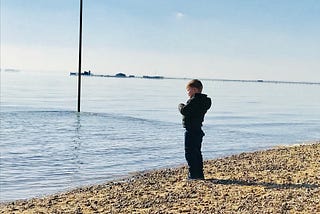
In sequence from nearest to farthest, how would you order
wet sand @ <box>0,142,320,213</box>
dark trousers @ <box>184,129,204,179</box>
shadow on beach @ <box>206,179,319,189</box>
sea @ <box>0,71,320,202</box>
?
wet sand @ <box>0,142,320,213</box> < shadow on beach @ <box>206,179,319,189</box> < dark trousers @ <box>184,129,204,179</box> < sea @ <box>0,71,320,202</box>

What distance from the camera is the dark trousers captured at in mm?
9594

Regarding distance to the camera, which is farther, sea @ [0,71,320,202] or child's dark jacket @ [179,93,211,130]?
sea @ [0,71,320,202]

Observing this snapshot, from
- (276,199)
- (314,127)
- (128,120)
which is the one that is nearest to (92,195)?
(276,199)

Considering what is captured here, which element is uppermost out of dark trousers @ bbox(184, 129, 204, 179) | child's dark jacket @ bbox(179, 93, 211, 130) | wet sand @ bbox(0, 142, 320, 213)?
child's dark jacket @ bbox(179, 93, 211, 130)

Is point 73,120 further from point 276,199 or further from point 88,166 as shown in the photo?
point 276,199

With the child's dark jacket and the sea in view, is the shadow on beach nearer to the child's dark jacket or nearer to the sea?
the child's dark jacket

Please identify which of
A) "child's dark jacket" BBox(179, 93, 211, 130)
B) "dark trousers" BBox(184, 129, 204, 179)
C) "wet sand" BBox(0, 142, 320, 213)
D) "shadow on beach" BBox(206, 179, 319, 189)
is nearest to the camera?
"wet sand" BBox(0, 142, 320, 213)

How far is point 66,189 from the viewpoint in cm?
1097

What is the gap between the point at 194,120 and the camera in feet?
31.0

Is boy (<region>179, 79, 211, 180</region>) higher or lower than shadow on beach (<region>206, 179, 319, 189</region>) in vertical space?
higher

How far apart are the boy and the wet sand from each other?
36 cm

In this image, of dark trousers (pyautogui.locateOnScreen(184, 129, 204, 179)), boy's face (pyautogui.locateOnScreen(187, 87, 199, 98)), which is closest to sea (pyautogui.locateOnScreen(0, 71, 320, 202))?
dark trousers (pyautogui.locateOnScreen(184, 129, 204, 179))

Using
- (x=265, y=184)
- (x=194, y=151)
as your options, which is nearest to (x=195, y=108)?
(x=194, y=151)

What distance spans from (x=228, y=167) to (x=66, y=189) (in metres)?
3.98
